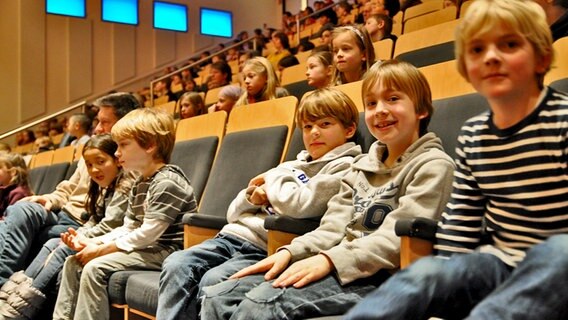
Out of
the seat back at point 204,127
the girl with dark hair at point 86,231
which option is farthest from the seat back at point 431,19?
the girl with dark hair at point 86,231

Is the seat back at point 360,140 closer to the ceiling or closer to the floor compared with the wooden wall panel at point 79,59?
closer to the floor

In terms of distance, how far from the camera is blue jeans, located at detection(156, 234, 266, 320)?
0.82 m

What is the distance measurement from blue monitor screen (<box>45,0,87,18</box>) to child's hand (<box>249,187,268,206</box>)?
13.5 feet

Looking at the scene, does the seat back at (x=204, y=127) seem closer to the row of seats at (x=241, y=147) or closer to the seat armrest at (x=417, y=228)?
the row of seats at (x=241, y=147)

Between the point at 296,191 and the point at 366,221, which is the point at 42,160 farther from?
the point at 366,221

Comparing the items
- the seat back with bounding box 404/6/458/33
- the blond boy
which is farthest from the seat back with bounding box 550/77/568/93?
the seat back with bounding box 404/6/458/33

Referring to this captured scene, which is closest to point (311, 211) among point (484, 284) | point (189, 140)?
point (484, 284)

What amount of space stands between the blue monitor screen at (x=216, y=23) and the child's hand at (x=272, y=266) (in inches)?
183

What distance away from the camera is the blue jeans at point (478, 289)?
45cm

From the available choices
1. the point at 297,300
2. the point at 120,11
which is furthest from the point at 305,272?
the point at 120,11

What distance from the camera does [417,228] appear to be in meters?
0.59

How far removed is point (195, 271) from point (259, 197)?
0.13m

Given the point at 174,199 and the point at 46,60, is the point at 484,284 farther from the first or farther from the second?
the point at 46,60

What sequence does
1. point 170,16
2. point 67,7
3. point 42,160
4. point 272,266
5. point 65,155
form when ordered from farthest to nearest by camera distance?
point 170,16, point 67,7, point 42,160, point 65,155, point 272,266
